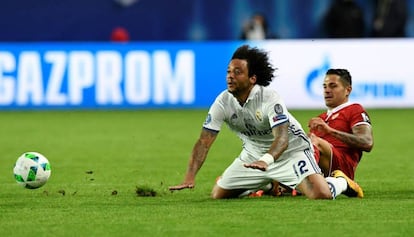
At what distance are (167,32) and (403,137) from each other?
10.7 metres

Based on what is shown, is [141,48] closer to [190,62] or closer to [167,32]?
[190,62]

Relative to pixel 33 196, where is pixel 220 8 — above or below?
above

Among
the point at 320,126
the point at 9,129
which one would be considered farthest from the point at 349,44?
the point at 320,126

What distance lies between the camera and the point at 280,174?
9.90 meters

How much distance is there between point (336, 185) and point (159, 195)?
162cm

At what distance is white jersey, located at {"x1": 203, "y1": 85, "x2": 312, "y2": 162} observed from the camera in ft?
31.4

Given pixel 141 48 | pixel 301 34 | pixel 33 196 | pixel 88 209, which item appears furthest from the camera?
pixel 301 34

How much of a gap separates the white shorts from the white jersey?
7cm

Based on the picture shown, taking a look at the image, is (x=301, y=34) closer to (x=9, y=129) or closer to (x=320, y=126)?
(x=9, y=129)

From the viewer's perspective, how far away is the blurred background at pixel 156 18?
87.9 feet

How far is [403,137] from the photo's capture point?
56.5 ft

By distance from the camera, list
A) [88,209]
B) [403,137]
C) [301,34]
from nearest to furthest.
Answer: [88,209]
[403,137]
[301,34]

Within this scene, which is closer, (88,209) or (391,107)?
(88,209)

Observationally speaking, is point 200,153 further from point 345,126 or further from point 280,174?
point 345,126
